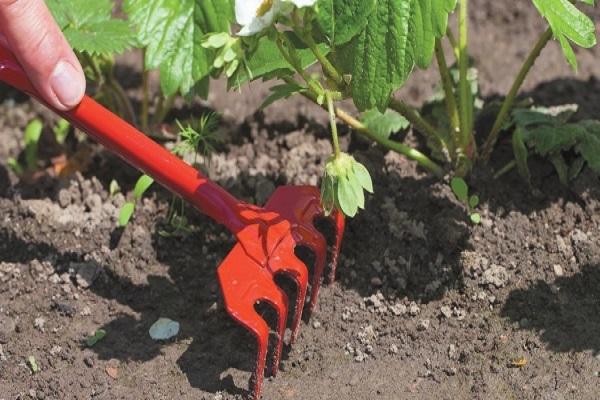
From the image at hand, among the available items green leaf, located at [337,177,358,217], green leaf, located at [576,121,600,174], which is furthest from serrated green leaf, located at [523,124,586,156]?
green leaf, located at [337,177,358,217]

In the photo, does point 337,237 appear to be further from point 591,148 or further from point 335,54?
point 591,148

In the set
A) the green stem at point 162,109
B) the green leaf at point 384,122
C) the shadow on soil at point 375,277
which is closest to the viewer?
the shadow on soil at point 375,277

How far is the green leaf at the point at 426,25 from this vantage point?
6.46ft

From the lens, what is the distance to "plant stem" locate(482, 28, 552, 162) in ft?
7.60

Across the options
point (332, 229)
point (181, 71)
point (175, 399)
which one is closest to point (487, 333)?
point (332, 229)

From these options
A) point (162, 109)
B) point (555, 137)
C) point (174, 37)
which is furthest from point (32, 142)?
point (555, 137)

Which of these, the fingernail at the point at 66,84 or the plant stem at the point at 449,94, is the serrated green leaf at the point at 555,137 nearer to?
the plant stem at the point at 449,94

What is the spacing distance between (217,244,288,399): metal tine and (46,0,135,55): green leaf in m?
0.58

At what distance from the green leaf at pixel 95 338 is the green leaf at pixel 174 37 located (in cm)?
52

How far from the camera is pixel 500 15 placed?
125 inches

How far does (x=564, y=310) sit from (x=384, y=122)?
613 millimetres

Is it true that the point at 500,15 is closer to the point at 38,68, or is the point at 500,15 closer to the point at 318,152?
the point at 318,152

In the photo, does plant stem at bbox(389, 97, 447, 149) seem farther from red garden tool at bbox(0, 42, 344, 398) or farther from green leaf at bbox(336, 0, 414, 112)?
red garden tool at bbox(0, 42, 344, 398)

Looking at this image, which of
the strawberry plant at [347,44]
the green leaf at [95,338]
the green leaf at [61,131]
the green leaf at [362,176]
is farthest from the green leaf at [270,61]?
the green leaf at [61,131]
